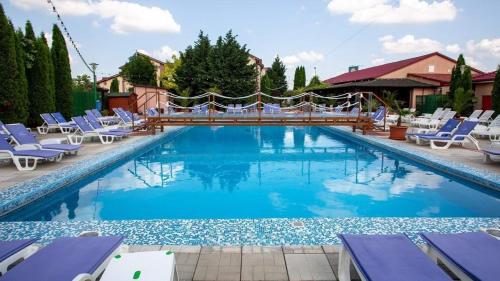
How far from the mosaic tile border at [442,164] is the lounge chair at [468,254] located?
392cm

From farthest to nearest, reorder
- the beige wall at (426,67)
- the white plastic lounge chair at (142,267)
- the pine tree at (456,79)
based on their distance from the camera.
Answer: the beige wall at (426,67)
the pine tree at (456,79)
the white plastic lounge chair at (142,267)

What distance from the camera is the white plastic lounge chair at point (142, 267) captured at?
2078 millimetres

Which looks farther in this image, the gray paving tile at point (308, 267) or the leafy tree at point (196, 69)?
the leafy tree at point (196, 69)

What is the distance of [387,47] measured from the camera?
2539 cm

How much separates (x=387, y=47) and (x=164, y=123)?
1943 cm

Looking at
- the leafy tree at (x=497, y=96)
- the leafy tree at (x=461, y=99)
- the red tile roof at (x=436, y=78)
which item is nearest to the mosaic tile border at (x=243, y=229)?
the leafy tree at (x=497, y=96)

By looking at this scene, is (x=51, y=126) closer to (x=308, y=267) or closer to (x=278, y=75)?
(x=308, y=267)

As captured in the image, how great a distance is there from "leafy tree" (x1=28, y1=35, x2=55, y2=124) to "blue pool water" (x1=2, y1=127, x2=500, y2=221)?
7111 mm

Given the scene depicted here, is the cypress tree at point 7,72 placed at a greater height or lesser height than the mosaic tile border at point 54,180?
greater

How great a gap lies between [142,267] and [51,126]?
12.8 m

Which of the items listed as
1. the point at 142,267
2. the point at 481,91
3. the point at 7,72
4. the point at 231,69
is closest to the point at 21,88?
the point at 7,72

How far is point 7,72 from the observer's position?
38.6ft

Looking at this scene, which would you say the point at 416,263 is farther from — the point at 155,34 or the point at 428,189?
the point at 155,34

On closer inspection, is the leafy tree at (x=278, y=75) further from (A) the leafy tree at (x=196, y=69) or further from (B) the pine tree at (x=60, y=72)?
(B) the pine tree at (x=60, y=72)
